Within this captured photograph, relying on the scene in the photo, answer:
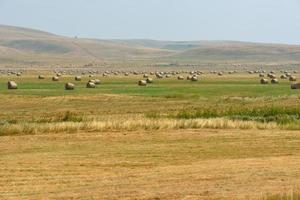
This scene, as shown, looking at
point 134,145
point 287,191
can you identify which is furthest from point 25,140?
point 287,191

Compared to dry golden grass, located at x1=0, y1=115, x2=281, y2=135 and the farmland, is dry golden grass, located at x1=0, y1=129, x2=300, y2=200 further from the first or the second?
dry golden grass, located at x1=0, y1=115, x2=281, y2=135

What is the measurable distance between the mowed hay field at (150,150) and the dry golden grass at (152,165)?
0.03 m

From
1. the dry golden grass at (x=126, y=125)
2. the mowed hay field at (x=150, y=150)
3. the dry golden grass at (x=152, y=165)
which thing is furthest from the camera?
the dry golden grass at (x=126, y=125)

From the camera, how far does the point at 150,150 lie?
81.1 ft

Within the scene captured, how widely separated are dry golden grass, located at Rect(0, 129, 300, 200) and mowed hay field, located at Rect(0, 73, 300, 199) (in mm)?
26

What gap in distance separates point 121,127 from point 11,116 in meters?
8.30

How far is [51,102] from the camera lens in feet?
152

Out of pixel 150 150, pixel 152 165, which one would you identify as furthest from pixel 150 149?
pixel 152 165

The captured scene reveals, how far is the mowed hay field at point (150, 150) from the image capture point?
17234 mm

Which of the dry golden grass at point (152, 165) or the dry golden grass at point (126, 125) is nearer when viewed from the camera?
the dry golden grass at point (152, 165)

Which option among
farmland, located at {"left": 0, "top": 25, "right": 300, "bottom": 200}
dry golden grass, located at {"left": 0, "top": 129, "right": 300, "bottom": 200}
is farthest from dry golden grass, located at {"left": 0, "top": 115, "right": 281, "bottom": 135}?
dry golden grass, located at {"left": 0, "top": 129, "right": 300, "bottom": 200}

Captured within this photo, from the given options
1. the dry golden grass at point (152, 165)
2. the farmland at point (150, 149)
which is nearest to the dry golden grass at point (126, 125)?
the farmland at point (150, 149)

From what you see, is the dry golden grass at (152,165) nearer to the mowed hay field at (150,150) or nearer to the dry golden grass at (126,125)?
the mowed hay field at (150,150)

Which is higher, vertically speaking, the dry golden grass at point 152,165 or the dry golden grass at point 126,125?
the dry golden grass at point 152,165
